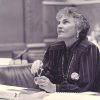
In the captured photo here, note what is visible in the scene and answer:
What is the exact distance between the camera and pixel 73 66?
2256 millimetres

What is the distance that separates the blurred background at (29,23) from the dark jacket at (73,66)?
13.2ft

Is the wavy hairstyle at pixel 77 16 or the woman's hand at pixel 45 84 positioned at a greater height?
the wavy hairstyle at pixel 77 16

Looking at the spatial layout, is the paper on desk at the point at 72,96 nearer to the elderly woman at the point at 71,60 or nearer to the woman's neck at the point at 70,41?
the elderly woman at the point at 71,60

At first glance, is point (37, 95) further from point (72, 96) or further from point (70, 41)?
point (70, 41)

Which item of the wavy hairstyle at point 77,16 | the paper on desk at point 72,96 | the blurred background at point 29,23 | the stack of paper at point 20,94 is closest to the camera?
the paper on desk at point 72,96

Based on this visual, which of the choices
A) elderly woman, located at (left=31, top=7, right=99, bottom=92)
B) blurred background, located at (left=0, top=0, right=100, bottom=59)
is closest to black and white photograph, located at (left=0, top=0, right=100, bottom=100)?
elderly woman, located at (left=31, top=7, right=99, bottom=92)

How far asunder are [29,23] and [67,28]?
174 inches

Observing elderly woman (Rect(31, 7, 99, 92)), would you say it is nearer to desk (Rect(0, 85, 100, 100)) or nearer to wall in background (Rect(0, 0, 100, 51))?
desk (Rect(0, 85, 100, 100))

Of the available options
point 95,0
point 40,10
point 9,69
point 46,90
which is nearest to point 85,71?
point 46,90

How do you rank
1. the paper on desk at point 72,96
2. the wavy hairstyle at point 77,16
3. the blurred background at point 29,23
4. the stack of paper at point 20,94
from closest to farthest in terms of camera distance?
the paper on desk at point 72,96, the stack of paper at point 20,94, the wavy hairstyle at point 77,16, the blurred background at point 29,23

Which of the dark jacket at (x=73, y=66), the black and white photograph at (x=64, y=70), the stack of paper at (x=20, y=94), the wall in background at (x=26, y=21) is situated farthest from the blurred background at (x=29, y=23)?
the stack of paper at (x=20, y=94)

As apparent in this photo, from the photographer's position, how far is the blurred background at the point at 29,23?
6.50 meters

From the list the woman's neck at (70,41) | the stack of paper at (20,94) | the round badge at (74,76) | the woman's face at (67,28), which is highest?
A: the woman's face at (67,28)

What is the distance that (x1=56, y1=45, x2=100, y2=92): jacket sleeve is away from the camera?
7.23 ft
